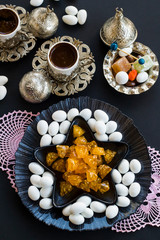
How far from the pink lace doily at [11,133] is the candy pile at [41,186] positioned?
0.35 ft

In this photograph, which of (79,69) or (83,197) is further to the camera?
(79,69)

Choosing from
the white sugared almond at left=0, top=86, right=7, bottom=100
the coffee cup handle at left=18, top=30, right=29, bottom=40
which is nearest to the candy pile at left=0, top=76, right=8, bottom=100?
the white sugared almond at left=0, top=86, right=7, bottom=100

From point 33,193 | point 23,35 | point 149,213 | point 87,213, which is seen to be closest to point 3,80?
point 23,35

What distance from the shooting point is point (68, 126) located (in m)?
1.07

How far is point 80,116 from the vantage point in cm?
106

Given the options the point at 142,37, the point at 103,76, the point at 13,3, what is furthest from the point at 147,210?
the point at 13,3

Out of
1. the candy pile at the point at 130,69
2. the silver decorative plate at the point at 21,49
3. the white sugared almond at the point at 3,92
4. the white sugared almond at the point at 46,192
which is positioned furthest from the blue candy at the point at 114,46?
the white sugared almond at the point at 46,192

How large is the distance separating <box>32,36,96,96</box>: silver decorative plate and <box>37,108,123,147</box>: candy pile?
10cm

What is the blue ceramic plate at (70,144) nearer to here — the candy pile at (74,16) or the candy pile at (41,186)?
the candy pile at (41,186)

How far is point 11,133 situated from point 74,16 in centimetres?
43

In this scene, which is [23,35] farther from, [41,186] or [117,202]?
[117,202]

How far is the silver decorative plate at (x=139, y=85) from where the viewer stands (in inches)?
44.2

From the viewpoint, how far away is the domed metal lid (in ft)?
3.70

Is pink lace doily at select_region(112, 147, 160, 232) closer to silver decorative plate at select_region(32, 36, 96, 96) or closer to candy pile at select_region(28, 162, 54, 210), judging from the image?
candy pile at select_region(28, 162, 54, 210)
